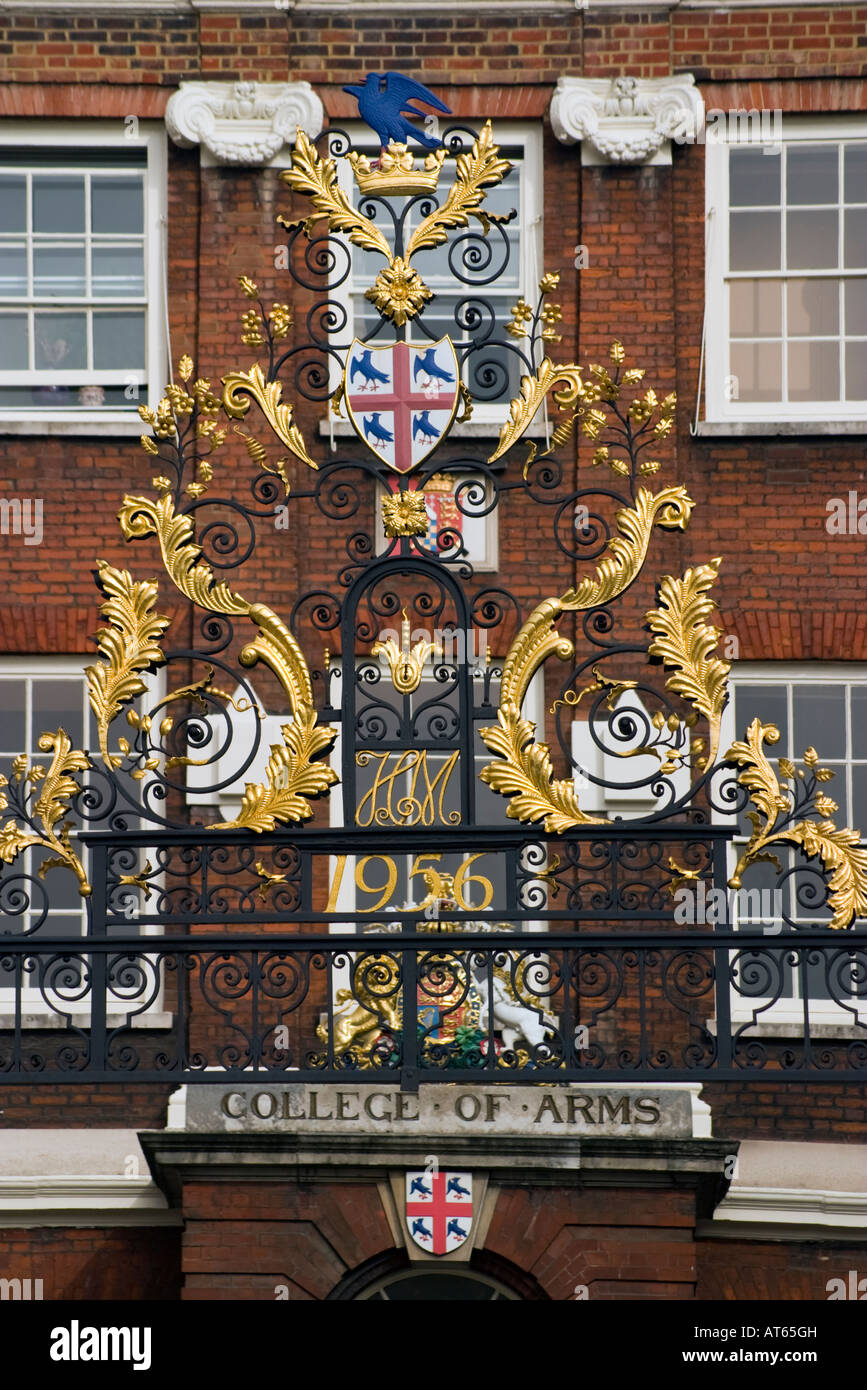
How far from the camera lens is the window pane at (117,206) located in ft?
50.1

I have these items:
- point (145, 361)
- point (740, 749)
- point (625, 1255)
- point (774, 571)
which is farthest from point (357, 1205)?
point (145, 361)

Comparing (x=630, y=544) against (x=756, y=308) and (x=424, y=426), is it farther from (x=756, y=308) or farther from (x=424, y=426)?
(x=756, y=308)

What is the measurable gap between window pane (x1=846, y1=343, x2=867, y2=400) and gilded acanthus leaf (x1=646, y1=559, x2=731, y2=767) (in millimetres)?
4161

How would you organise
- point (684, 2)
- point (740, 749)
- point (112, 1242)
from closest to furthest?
point (740, 749) → point (112, 1242) → point (684, 2)

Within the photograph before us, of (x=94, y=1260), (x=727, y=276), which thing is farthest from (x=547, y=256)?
(x=94, y=1260)

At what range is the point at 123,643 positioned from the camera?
1151cm

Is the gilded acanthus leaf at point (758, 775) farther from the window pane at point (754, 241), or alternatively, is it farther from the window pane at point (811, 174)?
the window pane at point (811, 174)

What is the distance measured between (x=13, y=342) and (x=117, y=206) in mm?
1165

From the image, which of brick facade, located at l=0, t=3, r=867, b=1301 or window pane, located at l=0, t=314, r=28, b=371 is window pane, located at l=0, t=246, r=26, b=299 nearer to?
window pane, located at l=0, t=314, r=28, b=371

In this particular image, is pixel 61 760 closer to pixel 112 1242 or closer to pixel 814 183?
pixel 112 1242

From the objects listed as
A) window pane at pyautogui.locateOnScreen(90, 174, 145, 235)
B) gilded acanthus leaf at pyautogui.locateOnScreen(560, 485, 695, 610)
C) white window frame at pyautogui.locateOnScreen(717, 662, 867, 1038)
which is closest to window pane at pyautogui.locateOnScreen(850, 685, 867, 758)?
white window frame at pyautogui.locateOnScreen(717, 662, 867, 1038)

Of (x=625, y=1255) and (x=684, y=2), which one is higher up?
(x=684, y=2)

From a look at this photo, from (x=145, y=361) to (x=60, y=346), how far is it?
1.97ft
